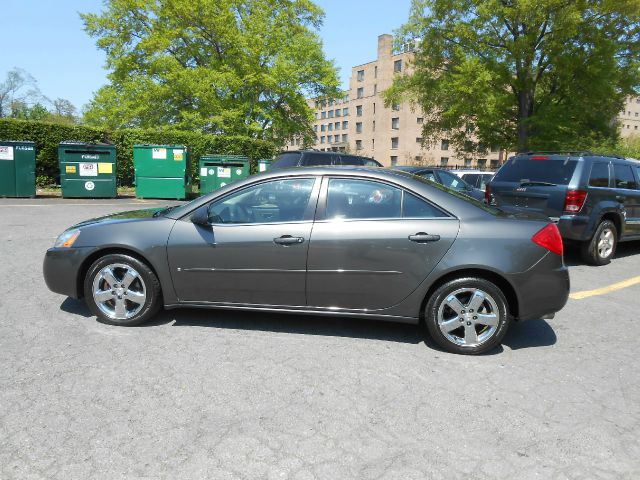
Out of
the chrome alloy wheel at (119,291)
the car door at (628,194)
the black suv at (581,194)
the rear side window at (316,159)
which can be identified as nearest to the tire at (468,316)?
the chrome alloy wheel at (119,291)

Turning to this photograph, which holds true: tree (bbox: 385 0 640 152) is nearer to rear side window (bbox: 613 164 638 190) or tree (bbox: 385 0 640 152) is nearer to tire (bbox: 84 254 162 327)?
rear side window (bbox: 613 164 638 190)

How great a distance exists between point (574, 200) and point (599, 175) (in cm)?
78

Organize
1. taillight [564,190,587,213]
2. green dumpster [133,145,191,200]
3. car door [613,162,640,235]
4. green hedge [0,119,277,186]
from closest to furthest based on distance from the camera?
taillight [564,190,587,213], car door [613,162,640,235], green dumpster [133,145,191,200], green hedge [0,119,277,186]

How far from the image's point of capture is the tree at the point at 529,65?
21109 mm

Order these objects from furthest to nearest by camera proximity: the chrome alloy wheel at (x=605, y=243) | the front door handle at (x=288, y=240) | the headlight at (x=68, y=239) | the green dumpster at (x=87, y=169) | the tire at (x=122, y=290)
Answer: the green dumpster at (x=87, y=169) < the chrome alloy wheel at (x=605, y=243) < the headlight at (x=68, y=239) < the tire at (x=122, y=290) < the front door handle at (x=288, y=240)

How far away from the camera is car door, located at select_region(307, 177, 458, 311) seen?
3.65m

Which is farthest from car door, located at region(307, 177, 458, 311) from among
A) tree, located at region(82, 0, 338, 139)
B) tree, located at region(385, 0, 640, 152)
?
tree, located at region(82, 0, 338, 139)

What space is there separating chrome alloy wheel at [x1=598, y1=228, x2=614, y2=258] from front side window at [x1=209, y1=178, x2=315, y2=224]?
5.66 metres

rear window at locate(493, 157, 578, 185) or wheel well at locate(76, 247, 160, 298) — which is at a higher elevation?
rear window at locate(493, 157, 578, 185)

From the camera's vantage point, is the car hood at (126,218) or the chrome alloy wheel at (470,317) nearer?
the chrome alloy wheel at (470,317)

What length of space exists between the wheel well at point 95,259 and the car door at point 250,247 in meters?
→ 0.31

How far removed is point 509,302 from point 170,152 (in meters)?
13.9

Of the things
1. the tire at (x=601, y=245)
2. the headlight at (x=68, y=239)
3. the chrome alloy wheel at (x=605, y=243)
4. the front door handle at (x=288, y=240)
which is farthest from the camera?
the chrome alloy wheel at (x=605, y=243)

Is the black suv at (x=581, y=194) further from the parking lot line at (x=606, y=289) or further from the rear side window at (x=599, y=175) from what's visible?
the parking lot line at (x=606, y=289)
